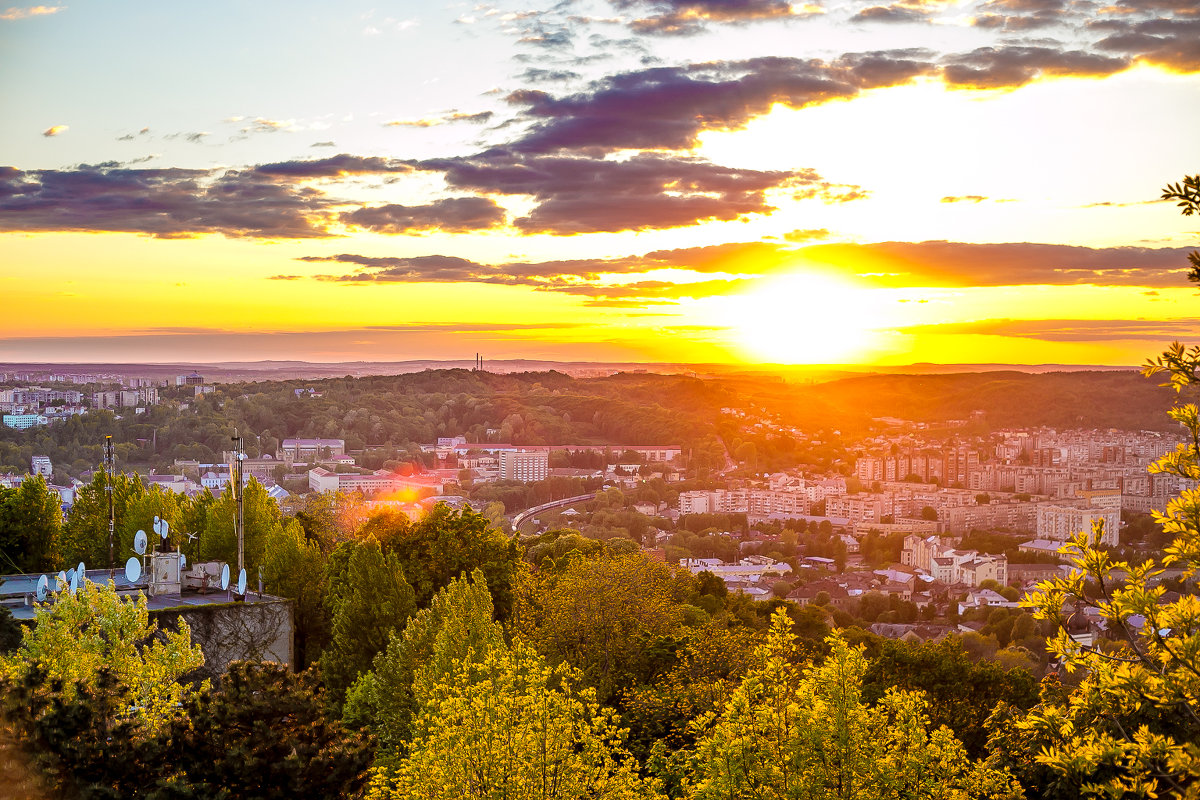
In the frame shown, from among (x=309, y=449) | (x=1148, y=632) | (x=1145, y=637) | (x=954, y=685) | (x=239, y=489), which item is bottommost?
(x=309, y=449)

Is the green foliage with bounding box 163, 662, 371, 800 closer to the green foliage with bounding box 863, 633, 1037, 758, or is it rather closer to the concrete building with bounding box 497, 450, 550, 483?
the green foliage with bounding box 863, 633, 1037, 758

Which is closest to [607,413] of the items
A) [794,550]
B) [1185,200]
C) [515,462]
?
[515,462]

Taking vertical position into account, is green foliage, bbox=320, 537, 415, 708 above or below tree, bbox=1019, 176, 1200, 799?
below

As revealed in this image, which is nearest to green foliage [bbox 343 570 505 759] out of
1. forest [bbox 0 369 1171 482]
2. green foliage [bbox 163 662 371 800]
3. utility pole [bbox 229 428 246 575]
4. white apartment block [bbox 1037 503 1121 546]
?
green foliage [bbox 163 662 371 800]

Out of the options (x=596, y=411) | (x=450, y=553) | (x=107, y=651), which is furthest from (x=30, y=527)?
(x=596, y=411)

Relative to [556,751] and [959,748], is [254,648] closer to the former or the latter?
[556,751]

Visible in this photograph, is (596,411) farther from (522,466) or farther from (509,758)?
(509,758)
